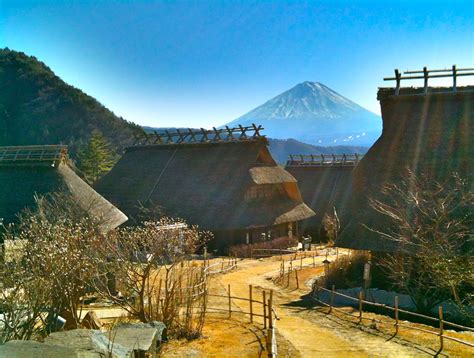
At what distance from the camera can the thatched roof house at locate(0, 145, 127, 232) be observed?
18.9 meters

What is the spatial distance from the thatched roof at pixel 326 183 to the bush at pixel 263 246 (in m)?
6.56

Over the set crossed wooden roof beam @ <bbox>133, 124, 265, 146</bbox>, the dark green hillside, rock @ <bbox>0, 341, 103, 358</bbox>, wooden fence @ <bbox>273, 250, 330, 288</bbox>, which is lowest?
wooden fence @ <bbox>273, 250, 330, 288</bbox>

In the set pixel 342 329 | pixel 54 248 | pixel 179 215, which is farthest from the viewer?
pixel 179 215

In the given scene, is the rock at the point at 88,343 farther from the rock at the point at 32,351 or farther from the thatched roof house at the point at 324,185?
the thatched roof house at the point at 324,185

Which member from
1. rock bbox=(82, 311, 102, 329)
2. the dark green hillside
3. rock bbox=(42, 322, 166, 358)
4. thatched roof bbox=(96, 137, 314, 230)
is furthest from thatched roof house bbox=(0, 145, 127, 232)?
the dark green hillside

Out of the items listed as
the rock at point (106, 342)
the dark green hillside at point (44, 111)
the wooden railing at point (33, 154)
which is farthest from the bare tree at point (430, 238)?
the dark green hillside at point (44, 111)

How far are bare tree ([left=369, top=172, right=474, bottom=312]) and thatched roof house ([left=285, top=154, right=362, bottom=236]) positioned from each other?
16642 mm

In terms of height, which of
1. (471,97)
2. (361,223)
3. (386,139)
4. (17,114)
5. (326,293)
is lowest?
(326,293)

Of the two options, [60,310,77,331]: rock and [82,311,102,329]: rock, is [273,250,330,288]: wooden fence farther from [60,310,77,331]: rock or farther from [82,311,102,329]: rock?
[60,310,77,331]: rock

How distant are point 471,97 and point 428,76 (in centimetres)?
200

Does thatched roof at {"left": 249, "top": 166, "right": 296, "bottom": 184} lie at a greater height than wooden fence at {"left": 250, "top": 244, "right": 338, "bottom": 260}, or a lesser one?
greater

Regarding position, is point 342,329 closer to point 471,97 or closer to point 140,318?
point 140,318

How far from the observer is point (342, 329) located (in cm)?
1207

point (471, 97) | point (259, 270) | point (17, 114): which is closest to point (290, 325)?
point (259, 270)
